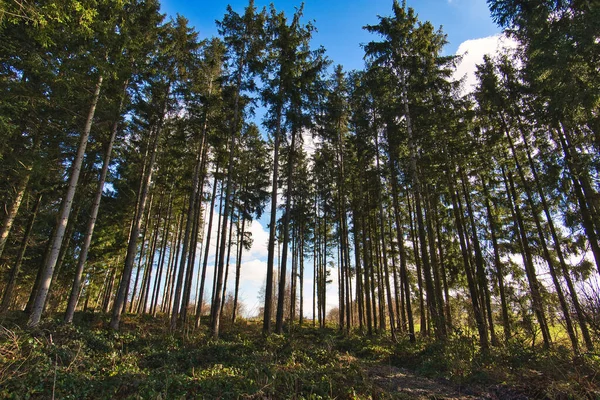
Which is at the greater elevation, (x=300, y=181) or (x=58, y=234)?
(x=300, y=181)

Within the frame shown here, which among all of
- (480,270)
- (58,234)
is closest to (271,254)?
(58,234)

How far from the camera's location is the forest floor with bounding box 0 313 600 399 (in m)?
5.09

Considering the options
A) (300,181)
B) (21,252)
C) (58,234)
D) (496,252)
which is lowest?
(58,234)

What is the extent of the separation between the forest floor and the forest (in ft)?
0.20

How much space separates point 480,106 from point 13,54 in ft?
62.6

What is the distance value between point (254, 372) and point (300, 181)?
51.1 ft

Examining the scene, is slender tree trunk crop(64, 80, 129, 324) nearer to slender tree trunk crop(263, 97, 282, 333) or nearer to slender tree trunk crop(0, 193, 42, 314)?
slender tree trunk crop(0, 193, 42, 314)

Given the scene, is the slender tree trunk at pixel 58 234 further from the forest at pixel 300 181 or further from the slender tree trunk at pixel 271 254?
the slender tree trunk at pixel 271 254

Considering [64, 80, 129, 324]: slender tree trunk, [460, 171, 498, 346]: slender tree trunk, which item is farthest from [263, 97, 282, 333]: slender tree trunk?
[460, 171, 498, 346]: slender tree trunk

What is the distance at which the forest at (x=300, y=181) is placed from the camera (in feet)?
20.6

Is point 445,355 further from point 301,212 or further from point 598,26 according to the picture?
point 301,212

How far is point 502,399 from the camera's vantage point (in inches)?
221

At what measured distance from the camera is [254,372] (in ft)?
21.2

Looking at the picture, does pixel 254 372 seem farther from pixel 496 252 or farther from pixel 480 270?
pixel 496 252
